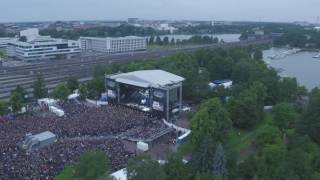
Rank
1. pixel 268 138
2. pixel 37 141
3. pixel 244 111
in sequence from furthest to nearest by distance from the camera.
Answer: pixel 244 111, pixel 268 138, pixel 37 141

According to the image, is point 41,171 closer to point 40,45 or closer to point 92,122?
point 92,122

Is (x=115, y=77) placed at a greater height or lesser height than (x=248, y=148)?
greater

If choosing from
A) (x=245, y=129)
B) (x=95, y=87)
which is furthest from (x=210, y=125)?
(x=95, y=87)

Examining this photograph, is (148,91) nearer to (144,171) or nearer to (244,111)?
(244,111)

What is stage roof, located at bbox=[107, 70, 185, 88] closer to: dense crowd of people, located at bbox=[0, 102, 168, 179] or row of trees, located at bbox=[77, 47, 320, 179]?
dense crowd of people, located at bbox=[0, 102, 168, 179]

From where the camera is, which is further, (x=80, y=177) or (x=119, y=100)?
(x=119, y=100)

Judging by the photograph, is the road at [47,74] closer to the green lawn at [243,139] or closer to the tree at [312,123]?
the green lawn at [243,139]

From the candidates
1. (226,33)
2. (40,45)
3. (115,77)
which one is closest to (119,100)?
(115,77)

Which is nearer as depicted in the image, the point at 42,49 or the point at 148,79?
the point at 148,79

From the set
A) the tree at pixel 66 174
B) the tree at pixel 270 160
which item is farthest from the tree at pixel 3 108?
the tree at pixel 270 160
